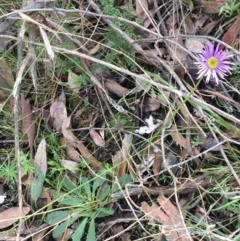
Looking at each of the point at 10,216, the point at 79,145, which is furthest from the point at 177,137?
the point at 10,216

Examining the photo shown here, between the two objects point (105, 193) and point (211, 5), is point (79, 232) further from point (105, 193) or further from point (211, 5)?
point (211, 5)

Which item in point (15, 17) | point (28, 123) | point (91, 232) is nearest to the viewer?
point (15, 17)

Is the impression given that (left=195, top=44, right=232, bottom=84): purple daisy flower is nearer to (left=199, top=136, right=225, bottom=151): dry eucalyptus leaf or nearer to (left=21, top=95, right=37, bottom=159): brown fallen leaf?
(left=199, top=136, right=225, bottom=151): dry eucalyptus leaf

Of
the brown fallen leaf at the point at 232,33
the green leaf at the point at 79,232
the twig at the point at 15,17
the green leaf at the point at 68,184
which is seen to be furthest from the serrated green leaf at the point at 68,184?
the brown fallen leaf at the point at 232,33

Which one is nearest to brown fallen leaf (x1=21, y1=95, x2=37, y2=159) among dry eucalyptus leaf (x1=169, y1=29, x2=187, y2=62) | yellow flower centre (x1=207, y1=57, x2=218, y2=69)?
dry eucalyptus leaf (x1=169, y1=29, x2=187, y2=62)

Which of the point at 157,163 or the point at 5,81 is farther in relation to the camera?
the point at 5,81

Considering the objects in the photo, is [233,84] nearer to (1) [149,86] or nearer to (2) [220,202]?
(1) [149,86]

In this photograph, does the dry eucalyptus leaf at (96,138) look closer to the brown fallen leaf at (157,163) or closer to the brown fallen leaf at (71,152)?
the brown fallen leaf at (71,152)
